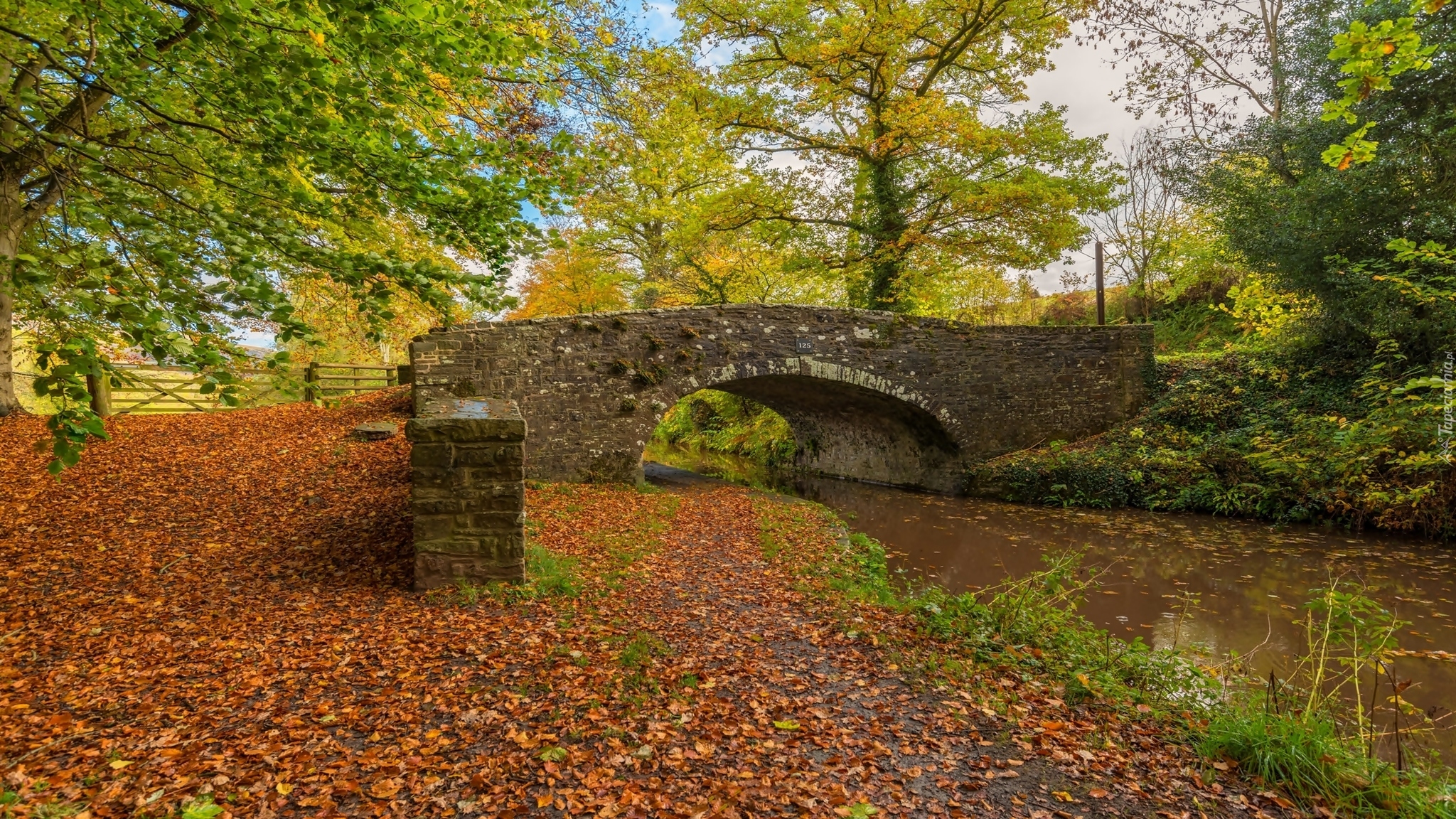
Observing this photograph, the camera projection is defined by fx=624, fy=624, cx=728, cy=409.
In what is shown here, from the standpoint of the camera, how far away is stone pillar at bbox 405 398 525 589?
400 centimetres

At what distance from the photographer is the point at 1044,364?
11.8 metres

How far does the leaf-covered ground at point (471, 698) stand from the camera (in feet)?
7.47

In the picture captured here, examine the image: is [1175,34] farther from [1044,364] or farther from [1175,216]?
[1175,216]

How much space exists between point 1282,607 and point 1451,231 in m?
5.75

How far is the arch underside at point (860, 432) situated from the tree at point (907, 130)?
7.93 ft

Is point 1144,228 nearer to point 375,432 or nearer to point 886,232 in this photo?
point 886,232

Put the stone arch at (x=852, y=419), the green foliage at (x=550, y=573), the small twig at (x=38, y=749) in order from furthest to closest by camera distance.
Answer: the stone arch at (x=852, y=419) < the green foliage at (x=550, y=573) < the small twig at (x=38, y=749)

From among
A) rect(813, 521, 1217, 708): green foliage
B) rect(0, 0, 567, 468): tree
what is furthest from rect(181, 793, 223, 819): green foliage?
rect(813, 521, 1217, 708): green foliage

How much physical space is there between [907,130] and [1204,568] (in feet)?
27.5

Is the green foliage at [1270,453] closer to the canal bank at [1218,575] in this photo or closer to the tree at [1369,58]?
the canal bank at [1218,575]

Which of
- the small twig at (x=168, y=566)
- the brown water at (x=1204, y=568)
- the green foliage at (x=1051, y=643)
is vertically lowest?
the brown water at (x=1204, y=568)

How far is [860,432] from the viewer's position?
13789 mm

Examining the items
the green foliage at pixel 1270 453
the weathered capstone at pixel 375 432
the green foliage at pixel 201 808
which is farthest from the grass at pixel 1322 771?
the weathered capstone at pixel 375 432

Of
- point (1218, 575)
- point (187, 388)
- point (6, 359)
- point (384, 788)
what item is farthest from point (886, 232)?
point (6, 359)
